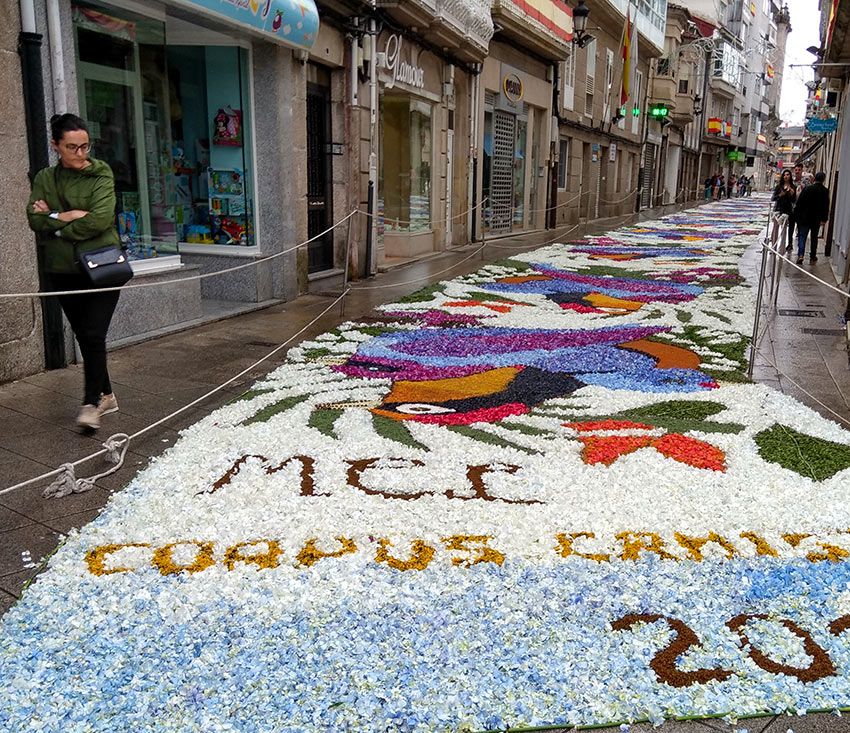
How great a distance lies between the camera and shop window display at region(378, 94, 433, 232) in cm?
1658

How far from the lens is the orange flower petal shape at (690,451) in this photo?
460cm

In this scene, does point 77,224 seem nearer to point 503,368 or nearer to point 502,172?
point 503,368

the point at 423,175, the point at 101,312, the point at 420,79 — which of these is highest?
the point at 420,79

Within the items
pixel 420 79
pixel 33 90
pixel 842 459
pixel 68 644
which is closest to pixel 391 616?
pixel 68 644

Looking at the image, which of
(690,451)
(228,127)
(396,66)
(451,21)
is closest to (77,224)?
(690,451)

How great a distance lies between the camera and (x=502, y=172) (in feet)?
74.2

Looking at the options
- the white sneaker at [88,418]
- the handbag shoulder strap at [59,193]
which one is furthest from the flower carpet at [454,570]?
the handbag shoulder strap at [59,193]

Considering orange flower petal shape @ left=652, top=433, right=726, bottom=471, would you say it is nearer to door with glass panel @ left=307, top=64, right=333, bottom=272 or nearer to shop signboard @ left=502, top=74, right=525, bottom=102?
door with glass panel @ left=307, top=64, right=333, bottom=272

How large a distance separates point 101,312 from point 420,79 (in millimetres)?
12178

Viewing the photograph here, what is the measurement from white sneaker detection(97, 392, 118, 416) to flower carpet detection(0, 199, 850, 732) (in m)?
0.73

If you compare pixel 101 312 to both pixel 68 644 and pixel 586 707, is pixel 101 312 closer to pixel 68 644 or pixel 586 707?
pixel 68 644

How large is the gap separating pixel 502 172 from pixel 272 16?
45.9 feet

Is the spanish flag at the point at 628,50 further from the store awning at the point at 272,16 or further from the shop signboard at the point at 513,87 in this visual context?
the store awning at the point at 272,16

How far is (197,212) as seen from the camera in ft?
35.2
